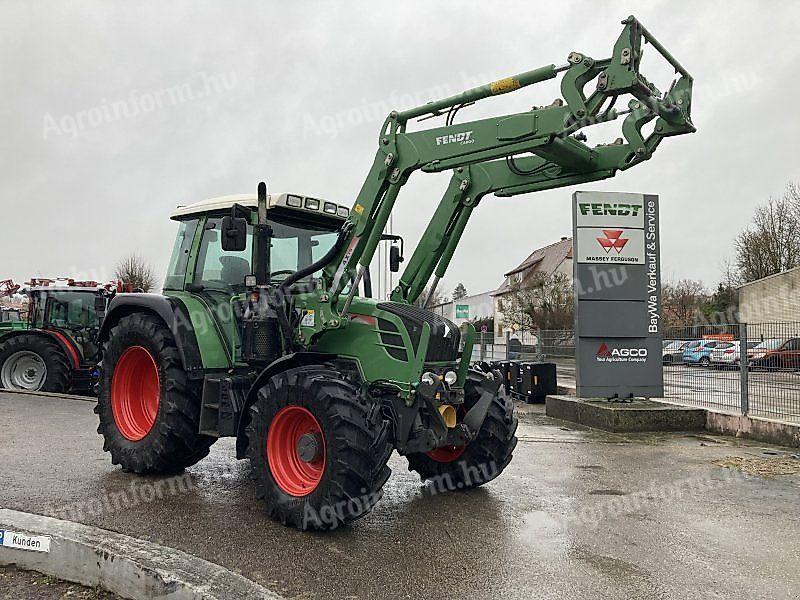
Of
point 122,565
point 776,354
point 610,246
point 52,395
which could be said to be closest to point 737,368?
point 776,354

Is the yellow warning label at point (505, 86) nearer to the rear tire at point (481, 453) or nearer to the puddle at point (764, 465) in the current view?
the rear tire at point (481, 453)

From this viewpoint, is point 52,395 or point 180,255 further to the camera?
point 52,395

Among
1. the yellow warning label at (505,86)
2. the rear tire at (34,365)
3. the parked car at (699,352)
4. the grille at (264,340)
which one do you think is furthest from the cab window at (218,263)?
the rear tire at (34,365)

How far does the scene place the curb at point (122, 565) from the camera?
3.49 meters

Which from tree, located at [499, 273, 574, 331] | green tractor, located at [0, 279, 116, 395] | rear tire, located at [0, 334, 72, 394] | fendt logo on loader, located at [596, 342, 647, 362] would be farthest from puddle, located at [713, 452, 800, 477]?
tree, located at [499, 273, 574, 331]

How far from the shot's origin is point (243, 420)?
5.78 metres

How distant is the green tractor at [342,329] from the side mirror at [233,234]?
0.01 metres

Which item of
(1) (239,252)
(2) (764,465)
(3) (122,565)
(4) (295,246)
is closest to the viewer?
(3) (122,565)

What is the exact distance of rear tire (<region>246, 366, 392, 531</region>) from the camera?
15.9ft

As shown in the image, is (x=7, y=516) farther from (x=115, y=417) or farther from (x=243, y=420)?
(x=115, y=417)

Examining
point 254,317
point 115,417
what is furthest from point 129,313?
point 254,317

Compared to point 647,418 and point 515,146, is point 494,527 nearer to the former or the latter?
point 515,146

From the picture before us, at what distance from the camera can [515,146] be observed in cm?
512

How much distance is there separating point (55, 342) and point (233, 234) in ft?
32.5
